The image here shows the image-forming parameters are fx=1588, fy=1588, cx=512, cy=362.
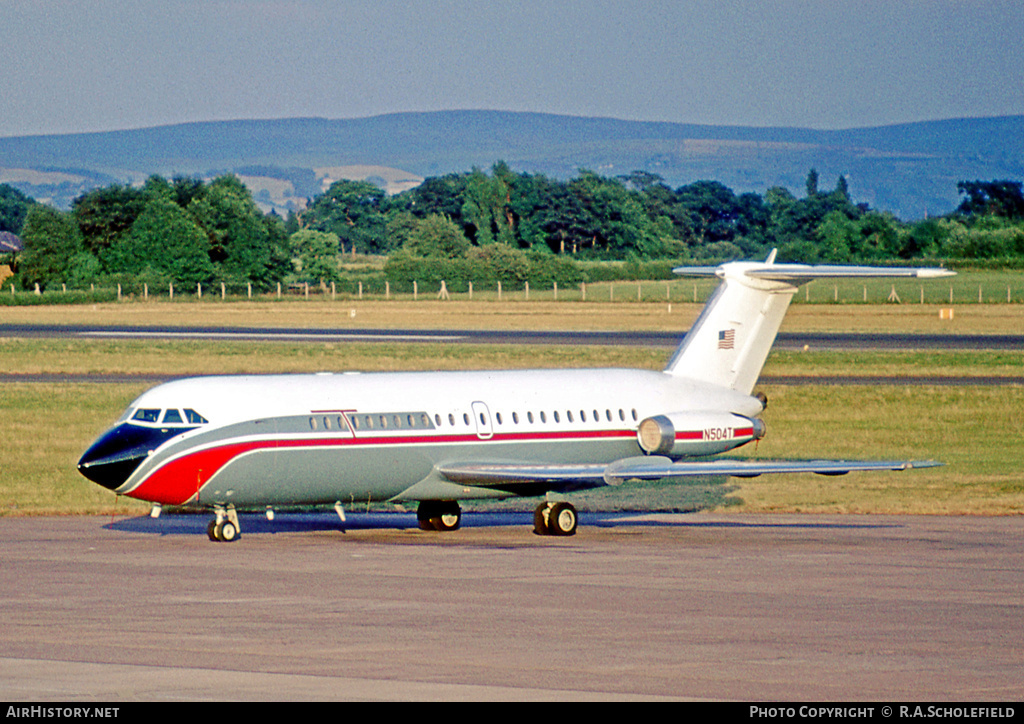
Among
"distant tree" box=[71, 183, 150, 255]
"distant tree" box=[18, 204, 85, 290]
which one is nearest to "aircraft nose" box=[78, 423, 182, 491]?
"distant tree" box=[18, 204, 85, 290]

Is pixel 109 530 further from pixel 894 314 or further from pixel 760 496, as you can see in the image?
pixel 894 314

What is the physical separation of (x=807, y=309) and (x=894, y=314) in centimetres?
A: 732

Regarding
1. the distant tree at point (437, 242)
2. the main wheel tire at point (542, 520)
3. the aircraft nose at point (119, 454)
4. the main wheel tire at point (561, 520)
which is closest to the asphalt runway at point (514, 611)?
the main wheel tire at point (561, 520)

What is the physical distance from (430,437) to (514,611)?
27.6 feet

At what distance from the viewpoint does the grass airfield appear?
37719mm

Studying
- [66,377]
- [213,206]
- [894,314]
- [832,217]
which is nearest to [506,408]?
[66,377]

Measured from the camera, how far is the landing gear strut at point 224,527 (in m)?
29.8

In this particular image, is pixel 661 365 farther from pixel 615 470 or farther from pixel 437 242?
pixel 437 242

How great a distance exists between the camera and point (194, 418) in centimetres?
2873

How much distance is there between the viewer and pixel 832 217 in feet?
616

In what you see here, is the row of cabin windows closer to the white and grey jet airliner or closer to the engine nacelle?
the white and grey jet airliner

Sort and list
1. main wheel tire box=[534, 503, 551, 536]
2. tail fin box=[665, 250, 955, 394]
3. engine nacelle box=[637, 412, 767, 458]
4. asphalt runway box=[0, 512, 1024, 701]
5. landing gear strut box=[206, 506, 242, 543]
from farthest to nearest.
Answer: tail fin box=[665, 250, 955, 394] < engine nacelle box=[637, 412, 767, 458] < main wheel tire box=[534, 503, 551, 536] < landing gear strut box=[206, 506, 242, 543] < asphalt runway box=[0, 512, 1024, 701]

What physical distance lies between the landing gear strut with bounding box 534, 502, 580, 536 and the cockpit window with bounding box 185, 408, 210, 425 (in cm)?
687

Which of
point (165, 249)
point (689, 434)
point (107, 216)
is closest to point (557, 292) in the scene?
point (165, 249)
